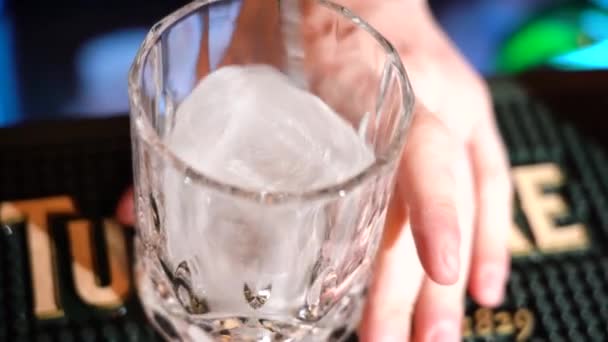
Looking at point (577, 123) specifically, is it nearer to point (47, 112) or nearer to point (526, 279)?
point (526, 279)

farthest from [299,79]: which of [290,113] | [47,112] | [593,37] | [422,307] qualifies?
[593,37]

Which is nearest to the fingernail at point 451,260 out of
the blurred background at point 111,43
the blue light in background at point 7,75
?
the blurred background at point 111,43

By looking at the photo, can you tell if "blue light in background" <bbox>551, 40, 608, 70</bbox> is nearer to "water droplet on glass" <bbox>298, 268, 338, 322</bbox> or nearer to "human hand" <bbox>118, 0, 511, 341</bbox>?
"human hand" <bbox>118, 0, 511, 341</bbox>

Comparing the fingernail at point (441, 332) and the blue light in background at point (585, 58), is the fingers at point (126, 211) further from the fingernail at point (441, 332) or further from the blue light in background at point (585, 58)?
the blue light in background at point (585, 58)

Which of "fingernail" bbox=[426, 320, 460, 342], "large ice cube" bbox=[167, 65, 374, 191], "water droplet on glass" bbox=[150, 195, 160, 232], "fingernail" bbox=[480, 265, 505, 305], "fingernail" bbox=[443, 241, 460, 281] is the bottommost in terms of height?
"fingernail" bbox=[426, 320, 460, 342]

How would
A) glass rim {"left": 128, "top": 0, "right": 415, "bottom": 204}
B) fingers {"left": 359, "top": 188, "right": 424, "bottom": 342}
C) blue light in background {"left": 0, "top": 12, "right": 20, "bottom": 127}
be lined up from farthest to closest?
1. blue light in background {"left": 0, "top": 12, "right": 20, "bottom": 127}
2. fingers {"left": 359, "top": 188, "right": 424, "bottom": 342}
3. glass rim {"left": 128, "top": 0, "right": 415, "bottom": 204}

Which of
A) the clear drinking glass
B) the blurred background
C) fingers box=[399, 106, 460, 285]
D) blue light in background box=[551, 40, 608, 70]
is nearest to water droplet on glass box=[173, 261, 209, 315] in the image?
the clear drinking glass
